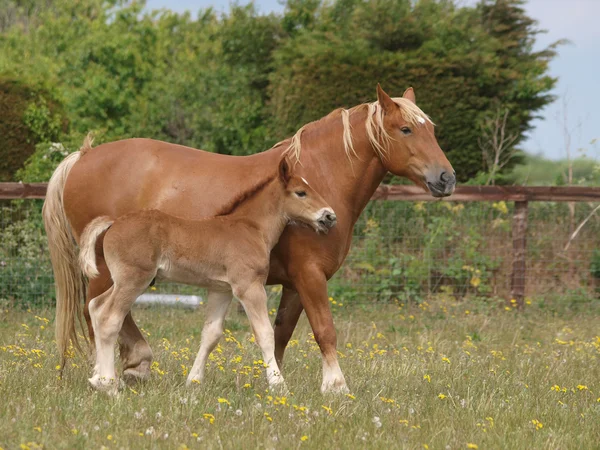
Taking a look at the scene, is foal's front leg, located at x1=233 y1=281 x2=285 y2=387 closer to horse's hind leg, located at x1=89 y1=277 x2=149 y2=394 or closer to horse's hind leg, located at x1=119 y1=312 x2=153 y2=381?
horse's hind leg, located at x1=89 y1=277 x2=149 y2=394

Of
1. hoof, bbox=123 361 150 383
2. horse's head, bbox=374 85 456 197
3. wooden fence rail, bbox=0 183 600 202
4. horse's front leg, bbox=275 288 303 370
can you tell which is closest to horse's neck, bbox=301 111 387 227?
horse's head, bbox=374 85 456 197

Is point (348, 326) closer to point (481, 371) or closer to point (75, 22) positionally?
point (481, 371)

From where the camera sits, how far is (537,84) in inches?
578

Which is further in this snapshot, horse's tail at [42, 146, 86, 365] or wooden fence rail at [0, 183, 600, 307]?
wooden fence rail at [0, 183, 600, 307]

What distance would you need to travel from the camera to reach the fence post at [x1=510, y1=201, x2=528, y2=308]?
422 inches

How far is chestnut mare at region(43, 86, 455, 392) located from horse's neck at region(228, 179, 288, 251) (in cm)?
12

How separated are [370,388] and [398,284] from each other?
186 inches

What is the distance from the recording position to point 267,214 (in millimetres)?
5949

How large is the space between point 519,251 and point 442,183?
207 inches

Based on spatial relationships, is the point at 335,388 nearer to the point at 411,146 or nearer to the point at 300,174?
the point at 300,174

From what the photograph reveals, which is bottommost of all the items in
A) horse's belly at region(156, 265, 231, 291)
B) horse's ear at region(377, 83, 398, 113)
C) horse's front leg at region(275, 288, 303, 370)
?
horse's front leg at region(275, 288, 303, 370)

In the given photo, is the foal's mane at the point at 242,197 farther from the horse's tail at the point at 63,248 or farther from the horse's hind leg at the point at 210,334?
the horse's tail at the point at 63,248

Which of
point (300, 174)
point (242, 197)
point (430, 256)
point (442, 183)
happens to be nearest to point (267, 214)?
point (242, 197)

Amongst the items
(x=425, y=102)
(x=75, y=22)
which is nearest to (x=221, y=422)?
(x=425, y=102)
